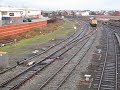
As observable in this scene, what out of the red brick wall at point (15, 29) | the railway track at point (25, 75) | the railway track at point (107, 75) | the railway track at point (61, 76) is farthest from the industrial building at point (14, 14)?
the railway track at point (107, 75)

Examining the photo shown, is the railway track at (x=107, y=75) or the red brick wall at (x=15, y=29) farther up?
the red brick wall at (x=15, y=29)

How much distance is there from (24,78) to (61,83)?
2.70 m

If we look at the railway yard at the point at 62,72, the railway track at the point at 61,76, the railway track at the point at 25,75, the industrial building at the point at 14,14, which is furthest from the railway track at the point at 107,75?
the industrial building at the point at 14,14

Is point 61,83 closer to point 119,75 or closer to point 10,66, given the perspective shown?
point 119,75

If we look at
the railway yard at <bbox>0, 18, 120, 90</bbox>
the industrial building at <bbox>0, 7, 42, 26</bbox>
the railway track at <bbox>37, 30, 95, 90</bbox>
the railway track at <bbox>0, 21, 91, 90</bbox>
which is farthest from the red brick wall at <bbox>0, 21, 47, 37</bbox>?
the railway track at <bbox>0, 21, 91, 90</bbox>


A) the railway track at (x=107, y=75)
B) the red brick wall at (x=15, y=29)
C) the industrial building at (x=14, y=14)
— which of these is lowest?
the railway track at (x=107, y=75)

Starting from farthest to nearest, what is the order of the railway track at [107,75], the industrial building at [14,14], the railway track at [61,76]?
the industrial building at [14,14] → the railway track at [107,75] → the railway track at [61,76]

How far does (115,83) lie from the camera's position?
16500 millimetres

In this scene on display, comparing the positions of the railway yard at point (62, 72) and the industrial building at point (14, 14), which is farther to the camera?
the industrial building at point (14, 14)

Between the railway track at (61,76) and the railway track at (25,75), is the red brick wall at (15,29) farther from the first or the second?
the railway track at (25,75)

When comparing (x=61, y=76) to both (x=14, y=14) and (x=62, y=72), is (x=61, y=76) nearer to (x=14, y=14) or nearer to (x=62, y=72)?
(x=62, y=72)

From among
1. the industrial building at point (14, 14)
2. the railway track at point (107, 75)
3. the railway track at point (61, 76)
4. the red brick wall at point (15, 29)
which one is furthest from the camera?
the industrial building at point (14, 14)

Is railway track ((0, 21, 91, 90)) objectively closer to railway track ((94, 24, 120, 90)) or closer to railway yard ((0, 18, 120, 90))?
railway yard ((0, 18, 120, 90))

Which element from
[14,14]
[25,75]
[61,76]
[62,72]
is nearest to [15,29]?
[62,72]
